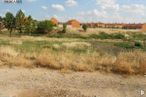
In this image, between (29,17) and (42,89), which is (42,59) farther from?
(29,17)

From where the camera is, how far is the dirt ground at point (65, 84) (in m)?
9.26

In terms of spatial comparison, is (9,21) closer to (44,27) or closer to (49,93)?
(44,27)

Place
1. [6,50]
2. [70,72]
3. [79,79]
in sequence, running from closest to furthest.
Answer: [79,79] → [70,72] → [6,50]

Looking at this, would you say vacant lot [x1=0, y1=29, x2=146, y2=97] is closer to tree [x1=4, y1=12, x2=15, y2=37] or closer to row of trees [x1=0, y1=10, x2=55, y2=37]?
tree [x1=4, y1=12, x2=15, y2=37]

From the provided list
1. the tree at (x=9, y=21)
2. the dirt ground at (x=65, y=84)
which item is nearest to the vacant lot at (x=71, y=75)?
the dirt ground at (x=65, y=84)

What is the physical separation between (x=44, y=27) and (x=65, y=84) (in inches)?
→ 3228

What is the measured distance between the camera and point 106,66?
1240cm

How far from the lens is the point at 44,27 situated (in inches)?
3605

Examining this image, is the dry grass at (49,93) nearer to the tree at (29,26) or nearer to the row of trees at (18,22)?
the row of trees at (18,22)

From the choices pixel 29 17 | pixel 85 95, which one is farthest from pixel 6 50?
pixel 29 17

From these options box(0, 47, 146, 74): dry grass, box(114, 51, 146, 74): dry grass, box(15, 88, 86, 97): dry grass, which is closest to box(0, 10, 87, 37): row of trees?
box(0, 47, 146, 74): dry grass

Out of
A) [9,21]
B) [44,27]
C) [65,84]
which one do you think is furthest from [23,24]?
[65,84]

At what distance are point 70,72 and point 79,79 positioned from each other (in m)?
0.97

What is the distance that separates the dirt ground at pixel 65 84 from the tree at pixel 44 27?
79.5 m
